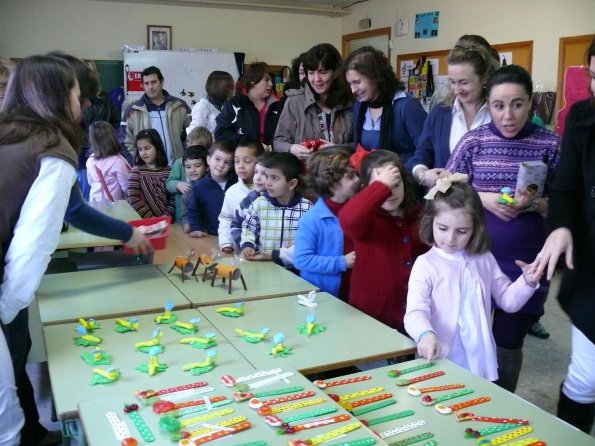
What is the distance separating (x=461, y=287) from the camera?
188 cm

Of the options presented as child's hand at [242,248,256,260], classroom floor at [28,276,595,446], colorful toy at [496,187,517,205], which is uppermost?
colorful toy at [496,187,517,205]

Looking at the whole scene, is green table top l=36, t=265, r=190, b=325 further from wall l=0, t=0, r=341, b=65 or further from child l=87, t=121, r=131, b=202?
wall l=0, t=0, r=341, b=65

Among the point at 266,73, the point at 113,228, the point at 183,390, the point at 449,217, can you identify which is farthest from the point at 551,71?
the point at 183,390


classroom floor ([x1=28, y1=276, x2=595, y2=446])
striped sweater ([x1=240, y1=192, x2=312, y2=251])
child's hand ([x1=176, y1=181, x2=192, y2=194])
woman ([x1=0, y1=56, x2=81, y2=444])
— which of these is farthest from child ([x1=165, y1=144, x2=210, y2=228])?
woman ([x1=0, y1=56, x2=81, y2=444])

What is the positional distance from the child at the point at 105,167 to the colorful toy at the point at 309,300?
9.33 feet

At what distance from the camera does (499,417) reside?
137 centimetres

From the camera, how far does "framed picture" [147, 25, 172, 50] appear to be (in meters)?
8.62

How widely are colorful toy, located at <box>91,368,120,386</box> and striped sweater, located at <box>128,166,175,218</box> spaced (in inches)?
115

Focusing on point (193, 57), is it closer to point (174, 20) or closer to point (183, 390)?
point (174, 20)

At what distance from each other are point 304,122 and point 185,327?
6.09 ft

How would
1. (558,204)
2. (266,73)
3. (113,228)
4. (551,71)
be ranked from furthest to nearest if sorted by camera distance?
(551,71) < (266,73) < (113,228) < (558,204)

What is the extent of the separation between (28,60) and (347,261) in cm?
140

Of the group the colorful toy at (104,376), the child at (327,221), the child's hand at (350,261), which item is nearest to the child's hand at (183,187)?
the child at (327,221)

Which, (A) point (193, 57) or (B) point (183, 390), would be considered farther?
(A) point (193, 57)
